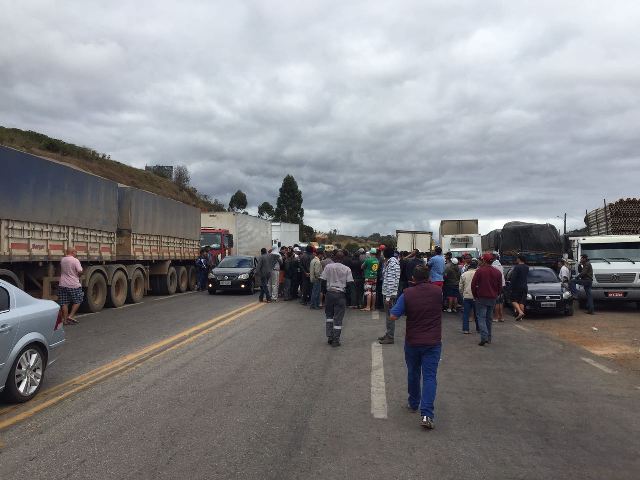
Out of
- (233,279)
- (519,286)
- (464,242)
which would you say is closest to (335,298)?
(519,286)

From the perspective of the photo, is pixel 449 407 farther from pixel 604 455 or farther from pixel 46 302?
pixel 46 302

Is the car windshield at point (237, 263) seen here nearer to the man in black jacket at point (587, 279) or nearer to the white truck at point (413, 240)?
the man in black jacket at point (587, 279)

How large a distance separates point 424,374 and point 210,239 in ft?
74.1

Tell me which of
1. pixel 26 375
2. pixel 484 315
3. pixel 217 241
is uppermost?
pixel 217 241

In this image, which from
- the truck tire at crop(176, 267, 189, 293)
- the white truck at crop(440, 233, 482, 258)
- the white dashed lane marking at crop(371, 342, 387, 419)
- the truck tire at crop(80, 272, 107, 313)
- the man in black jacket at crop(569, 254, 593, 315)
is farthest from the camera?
the white truck at crop(440, 233, 482, 258)

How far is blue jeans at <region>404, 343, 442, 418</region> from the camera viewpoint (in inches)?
209

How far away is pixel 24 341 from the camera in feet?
19.2

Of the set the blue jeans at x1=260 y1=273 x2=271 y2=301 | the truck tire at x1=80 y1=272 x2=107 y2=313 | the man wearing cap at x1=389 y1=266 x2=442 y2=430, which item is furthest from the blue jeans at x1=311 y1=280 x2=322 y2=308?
the man wearing cap at x1=389 y1=266 x2=442 y2=430

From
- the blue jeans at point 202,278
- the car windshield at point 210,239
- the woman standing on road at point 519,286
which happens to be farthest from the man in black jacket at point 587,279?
the car windshield at point 210,239

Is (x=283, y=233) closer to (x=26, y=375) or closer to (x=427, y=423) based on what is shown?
(x=26, y=375)

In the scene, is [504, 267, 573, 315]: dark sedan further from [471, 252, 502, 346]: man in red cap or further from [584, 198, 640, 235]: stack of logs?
[584, 198, 640, 235]: stack of logs

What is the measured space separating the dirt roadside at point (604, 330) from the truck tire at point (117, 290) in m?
11.2

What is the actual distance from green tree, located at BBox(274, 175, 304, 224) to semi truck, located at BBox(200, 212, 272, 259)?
189 feet

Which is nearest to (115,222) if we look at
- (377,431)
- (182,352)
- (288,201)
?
(182,352)
